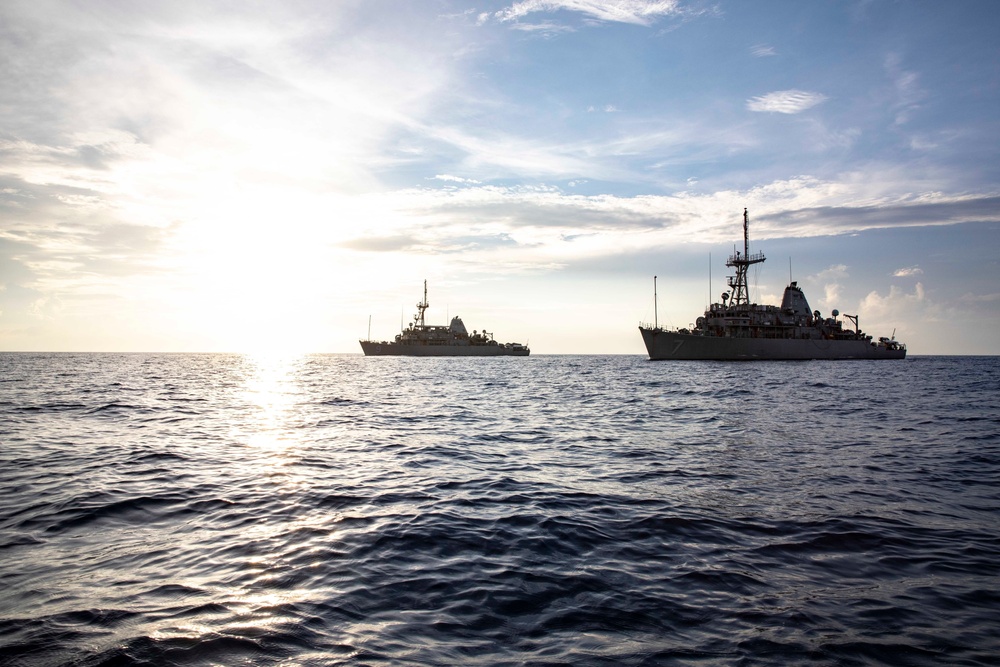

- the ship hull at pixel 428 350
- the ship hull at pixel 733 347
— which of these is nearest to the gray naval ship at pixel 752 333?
the ship hull at pixel 733 347

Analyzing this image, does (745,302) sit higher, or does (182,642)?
(745,302)

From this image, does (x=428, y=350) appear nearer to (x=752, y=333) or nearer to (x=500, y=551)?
(x=752, y=333)

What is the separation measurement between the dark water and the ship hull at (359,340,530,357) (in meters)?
121

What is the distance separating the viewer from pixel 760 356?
88500 millimetres

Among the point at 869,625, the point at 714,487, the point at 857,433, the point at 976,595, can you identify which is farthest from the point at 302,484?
the point at 857,433

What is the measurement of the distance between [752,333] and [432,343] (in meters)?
76.2

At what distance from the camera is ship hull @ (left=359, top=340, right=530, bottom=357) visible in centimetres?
13712

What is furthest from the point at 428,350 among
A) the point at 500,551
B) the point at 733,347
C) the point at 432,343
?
the point at 500,551

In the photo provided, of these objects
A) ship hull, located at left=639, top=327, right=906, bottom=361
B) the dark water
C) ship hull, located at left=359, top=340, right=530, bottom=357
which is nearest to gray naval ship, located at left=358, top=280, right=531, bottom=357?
ship hull, located at left=359, top=340, right=530, bottom=357

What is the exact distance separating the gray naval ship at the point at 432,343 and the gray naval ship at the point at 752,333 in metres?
57.8

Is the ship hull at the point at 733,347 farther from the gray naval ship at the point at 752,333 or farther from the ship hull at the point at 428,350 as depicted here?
the ship hull at the point at 428,350

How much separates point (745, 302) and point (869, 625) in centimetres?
9864

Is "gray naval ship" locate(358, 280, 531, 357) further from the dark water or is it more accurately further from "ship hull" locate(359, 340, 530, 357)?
the dark water

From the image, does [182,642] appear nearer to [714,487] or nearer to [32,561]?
[32,561]
